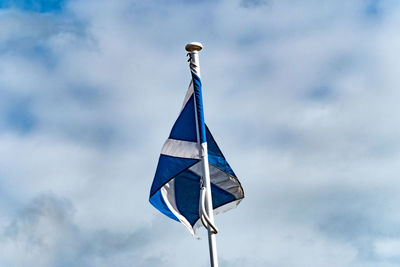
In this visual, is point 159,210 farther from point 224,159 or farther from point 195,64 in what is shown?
point 195,64

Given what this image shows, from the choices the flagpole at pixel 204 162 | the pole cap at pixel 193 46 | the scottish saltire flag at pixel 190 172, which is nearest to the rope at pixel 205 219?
the flagpole at pixel 204 162

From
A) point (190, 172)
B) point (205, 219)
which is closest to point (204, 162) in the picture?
point (205, 219)

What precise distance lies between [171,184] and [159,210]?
1.66 m

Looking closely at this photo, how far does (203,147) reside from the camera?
26359mm

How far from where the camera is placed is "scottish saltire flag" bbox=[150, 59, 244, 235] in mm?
27000

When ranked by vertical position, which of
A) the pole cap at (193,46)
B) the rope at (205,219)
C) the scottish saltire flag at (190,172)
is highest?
the pole cap at (193,46)

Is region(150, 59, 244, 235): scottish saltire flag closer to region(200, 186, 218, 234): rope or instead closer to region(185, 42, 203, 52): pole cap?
region(185, 42, 203, 52): pole cap

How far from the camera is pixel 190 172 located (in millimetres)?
29281

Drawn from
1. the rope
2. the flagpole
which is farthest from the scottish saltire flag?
the rope

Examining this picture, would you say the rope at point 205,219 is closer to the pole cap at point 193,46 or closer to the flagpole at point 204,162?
the flagpole at point 204,162

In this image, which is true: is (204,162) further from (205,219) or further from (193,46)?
(193,46)

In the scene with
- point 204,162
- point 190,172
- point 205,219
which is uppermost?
point 190,172

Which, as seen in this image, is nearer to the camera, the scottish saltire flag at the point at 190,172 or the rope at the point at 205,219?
the rope at the point at 205,219

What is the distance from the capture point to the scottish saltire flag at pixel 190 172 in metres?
27.0
